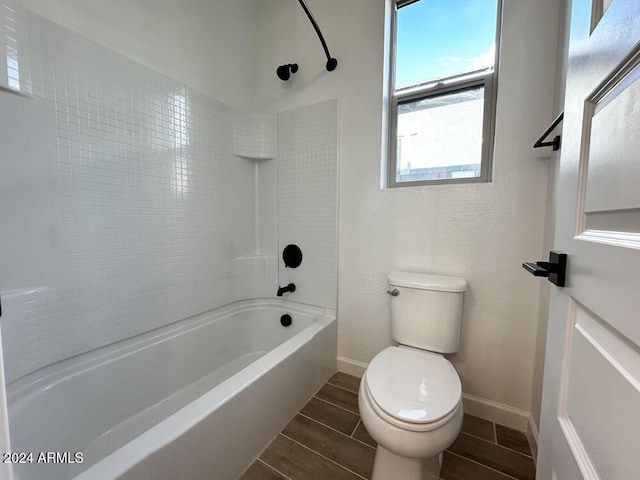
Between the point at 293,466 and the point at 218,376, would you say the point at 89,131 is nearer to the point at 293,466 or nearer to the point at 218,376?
the point at 218,376

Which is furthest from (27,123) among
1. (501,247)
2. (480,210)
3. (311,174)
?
(501,247)

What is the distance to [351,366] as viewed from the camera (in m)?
1.71

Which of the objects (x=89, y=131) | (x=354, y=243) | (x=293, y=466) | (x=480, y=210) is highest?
(x=89, y=131)

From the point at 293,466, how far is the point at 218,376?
0.78 metres

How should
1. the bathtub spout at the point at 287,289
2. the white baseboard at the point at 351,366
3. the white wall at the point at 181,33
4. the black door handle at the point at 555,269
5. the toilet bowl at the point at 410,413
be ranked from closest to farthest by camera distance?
the black door handle at the point at 555,269, the toilet bowl at the point at 410,413, the white wall at the point at 181,33, the white baseboard at the point at 351,366, the bathtub spout at the point at 287,289

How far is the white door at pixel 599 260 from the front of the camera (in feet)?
1.06

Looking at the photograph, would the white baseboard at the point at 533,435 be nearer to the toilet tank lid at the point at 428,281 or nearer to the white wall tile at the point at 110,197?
the toilet tank lid at the point at 428,281

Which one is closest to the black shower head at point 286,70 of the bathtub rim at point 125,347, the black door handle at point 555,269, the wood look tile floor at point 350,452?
the bathtub rim at point 125,347

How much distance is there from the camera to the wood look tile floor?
3.46 ft

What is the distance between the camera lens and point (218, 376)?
1633 millimetres

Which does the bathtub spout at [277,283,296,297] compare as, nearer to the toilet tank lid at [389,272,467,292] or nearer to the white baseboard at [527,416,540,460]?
the toilet tank lid at [389,272,467,292]

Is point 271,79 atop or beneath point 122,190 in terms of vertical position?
atop

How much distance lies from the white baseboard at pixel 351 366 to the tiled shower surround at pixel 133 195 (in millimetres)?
421

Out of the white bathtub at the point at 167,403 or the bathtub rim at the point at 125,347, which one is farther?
the bathtub rim at the point at 125,347
